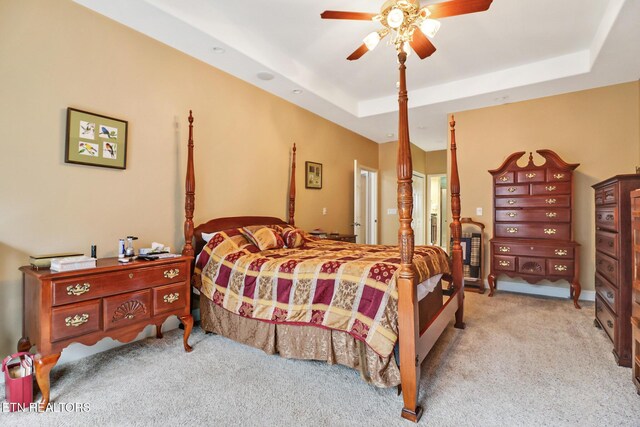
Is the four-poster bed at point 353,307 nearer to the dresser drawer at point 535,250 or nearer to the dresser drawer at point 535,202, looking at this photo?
the dresser drawer at point 535,250

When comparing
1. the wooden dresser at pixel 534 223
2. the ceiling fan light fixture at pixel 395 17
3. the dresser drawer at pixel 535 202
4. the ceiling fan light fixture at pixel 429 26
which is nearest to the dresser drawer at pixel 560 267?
the wooden dresser at pixel 534 223

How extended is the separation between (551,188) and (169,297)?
4.57 meters

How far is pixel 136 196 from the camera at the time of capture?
278cm

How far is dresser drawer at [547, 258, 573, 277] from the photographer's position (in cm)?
379

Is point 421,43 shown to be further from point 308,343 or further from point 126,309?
point 126,309

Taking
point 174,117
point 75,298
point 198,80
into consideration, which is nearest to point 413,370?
point 75,298

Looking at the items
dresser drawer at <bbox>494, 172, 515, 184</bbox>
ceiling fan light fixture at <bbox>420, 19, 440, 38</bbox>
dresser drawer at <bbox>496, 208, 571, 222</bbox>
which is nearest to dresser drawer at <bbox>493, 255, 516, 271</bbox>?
dresser drawer at <bbox>496, 208, 571, 222</bbox>

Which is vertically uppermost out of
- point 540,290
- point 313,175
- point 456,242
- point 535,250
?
point 313,175

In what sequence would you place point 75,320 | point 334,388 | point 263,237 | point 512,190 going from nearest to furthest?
point 75,320, point 334,388, point 263,237, point 512,190

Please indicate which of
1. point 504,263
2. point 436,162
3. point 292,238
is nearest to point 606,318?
point 504,263

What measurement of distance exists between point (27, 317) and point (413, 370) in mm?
2493

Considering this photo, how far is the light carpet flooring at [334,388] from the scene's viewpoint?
172cm

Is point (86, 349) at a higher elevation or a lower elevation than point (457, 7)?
lower

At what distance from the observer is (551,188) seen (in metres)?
4.02
